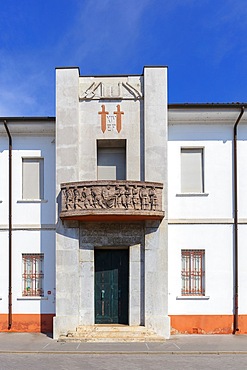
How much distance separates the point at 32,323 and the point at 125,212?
5245 mm

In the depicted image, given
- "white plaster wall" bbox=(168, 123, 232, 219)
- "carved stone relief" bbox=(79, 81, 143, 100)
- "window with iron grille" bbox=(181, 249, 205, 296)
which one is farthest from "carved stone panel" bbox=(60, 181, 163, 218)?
"carved stone relief" bbox=(79, 81, 143, 100)

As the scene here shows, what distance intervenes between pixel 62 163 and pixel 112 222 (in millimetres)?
2574

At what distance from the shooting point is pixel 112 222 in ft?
49.8

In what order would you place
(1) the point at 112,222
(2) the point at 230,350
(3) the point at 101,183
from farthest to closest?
1. (1) the point at 112,222
2. (3) the point at 101,183
3. (2) the point at 230,350

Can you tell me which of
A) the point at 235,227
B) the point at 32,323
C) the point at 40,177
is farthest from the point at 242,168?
the point at 32,323

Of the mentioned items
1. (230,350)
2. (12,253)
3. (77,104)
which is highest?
(77,104)

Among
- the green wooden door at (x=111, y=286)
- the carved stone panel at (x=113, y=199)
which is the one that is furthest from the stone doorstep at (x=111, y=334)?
the carved stone panel at (x=113, y=199)

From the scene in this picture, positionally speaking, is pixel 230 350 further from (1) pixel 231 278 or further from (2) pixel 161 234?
(2) pixel 161 234

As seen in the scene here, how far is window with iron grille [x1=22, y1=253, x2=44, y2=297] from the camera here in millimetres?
15820

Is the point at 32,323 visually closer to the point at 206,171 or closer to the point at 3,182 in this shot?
the point at 3,182

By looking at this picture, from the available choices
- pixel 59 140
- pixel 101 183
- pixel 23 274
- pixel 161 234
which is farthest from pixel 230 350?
pixel 59 140

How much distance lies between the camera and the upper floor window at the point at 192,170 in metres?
16.0

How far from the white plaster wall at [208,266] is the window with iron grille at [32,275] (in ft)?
14.8

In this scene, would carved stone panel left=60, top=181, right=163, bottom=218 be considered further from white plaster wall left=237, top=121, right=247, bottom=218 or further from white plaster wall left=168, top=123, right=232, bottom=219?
white plaster wall left=237, top=121, right=247, bottom=218
